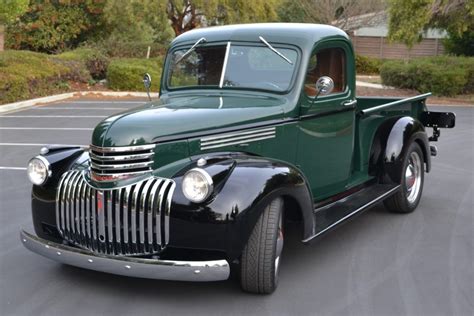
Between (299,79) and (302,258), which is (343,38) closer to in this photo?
(299,79)

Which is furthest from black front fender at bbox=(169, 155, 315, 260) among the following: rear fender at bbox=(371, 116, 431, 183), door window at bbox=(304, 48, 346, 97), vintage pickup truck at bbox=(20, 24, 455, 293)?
rear fender at bbox=(371, 116, 431, 183)

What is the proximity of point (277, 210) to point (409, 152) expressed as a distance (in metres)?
2.74

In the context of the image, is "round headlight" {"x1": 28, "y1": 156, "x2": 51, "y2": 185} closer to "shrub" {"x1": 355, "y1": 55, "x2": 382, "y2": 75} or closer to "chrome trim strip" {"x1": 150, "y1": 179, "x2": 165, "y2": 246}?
"chrome trim strip" {"x1": 150, "y1": 179, "x2": 165, "y2": 246}

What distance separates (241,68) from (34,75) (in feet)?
53.9

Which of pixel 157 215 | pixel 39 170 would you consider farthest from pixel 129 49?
pixel 157 215

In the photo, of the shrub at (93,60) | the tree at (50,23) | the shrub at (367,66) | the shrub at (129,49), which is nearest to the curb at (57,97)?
the shrub at (93,60)

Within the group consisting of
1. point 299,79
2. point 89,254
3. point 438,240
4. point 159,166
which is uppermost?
point 299,79

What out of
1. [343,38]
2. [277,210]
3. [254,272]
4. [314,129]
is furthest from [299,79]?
[254,272]

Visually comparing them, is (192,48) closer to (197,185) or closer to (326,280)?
(197,185)

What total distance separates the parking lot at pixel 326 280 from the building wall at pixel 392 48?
1197 inches

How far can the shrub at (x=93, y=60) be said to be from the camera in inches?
971

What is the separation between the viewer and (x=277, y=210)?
420 cm

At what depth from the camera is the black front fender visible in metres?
3.88

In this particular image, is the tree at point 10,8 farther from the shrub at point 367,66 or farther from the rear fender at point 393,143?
the shrub at point 367,66
